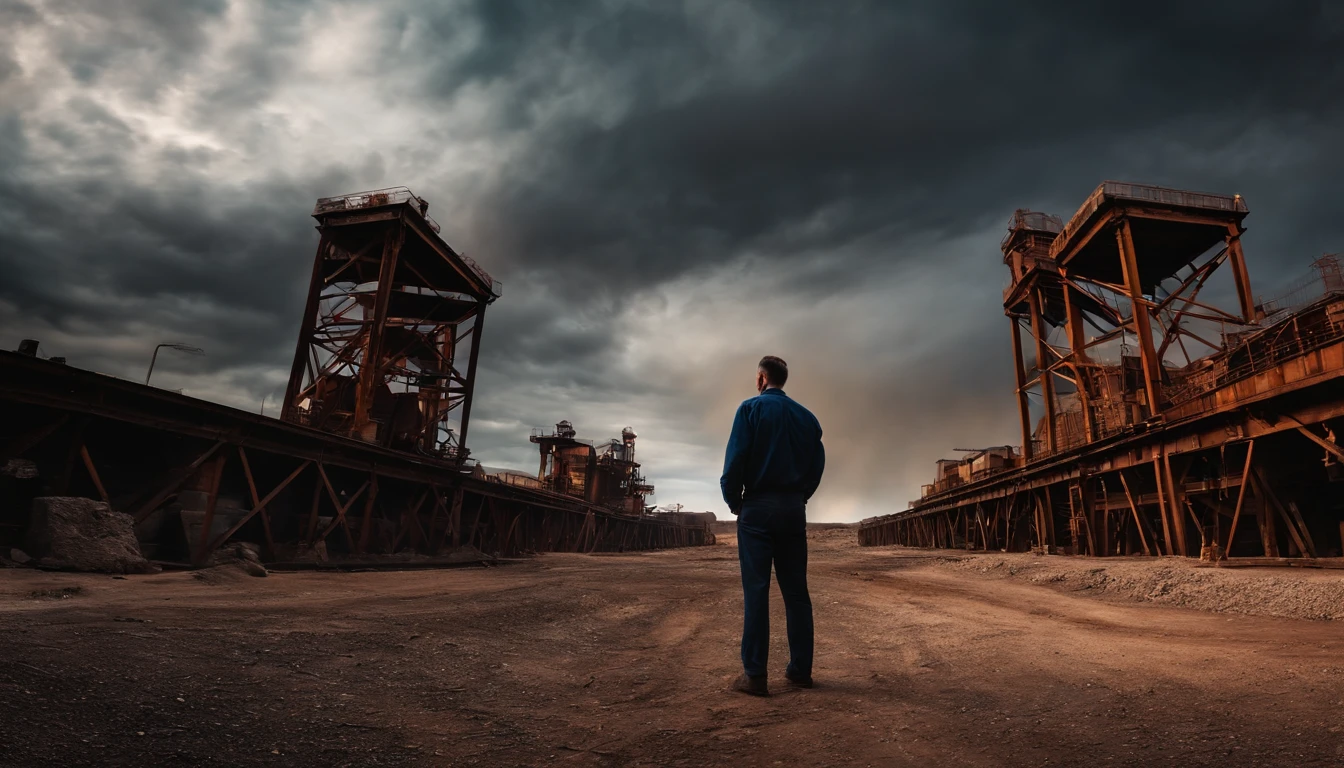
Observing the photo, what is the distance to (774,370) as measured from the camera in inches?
153

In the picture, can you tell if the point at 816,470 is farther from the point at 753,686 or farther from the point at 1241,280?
the point at 1241,280

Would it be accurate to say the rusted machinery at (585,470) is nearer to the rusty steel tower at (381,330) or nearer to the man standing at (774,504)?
the rusty steel tower at (381,330)

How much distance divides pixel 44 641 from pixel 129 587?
472 centimetres

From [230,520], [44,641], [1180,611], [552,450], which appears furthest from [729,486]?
[552,450]

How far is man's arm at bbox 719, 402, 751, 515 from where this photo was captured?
3395 mm

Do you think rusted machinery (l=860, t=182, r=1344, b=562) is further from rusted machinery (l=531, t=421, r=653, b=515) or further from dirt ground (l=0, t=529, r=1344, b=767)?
rusted machinery (l=531, t=421, r=653, b=515)

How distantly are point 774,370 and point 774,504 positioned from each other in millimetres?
921

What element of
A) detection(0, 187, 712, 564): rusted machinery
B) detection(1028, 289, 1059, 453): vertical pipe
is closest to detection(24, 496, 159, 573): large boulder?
detection(0, 187, 712, 564): rusted machinery

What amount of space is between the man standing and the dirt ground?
0.34m

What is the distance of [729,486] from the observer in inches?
135

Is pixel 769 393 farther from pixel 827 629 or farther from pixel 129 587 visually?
pixel 129 587

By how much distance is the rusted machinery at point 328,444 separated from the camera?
8.63 meters

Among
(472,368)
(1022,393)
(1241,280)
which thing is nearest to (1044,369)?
(1022,393)

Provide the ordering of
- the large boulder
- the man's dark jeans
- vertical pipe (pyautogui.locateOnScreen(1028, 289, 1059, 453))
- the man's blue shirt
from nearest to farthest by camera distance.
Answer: the man's dark jeans → the man's blue shirt → the large boulder → vertical pipe (pyautogui.locateOnScreen(1028, 289, 1059, 453))
